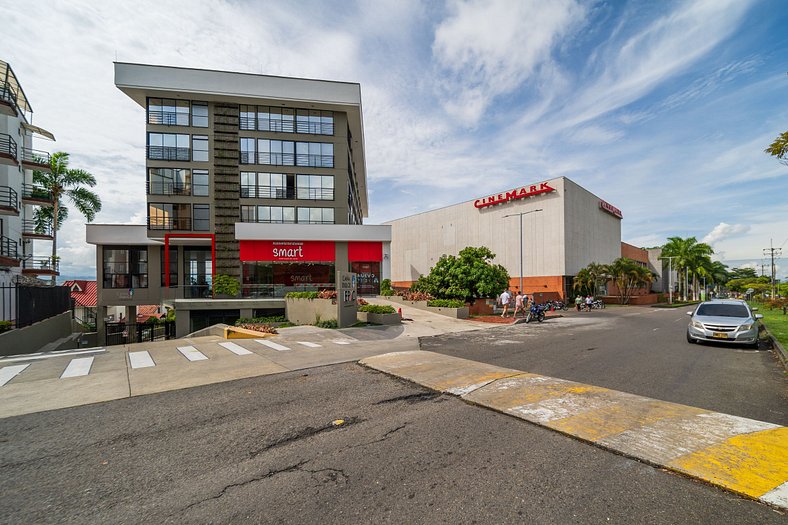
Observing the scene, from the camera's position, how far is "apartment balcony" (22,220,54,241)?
34188 millimetres

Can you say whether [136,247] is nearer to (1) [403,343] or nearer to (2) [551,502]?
(1) [403,343]

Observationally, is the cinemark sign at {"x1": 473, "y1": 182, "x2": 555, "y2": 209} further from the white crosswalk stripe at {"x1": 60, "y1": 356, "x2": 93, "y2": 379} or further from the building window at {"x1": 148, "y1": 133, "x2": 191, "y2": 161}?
the white crosswalk stripe at {"x1": 60, "y1": 356, "x2": 93, "y2": 379}

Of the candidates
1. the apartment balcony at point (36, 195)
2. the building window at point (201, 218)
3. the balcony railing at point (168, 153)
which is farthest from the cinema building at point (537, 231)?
the apartment balcony at point (36, 195)

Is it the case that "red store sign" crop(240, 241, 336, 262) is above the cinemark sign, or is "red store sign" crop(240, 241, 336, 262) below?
below

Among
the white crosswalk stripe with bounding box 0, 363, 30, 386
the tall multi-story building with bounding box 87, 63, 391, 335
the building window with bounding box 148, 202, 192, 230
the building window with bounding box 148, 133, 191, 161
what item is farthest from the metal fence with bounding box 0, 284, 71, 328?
the building window with bounding box 148, 133, 191, 161

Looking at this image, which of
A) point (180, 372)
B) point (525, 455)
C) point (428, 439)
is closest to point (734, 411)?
point (525, 455)

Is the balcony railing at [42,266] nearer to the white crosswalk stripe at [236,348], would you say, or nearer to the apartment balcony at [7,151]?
the apartment balcony at [7,151]

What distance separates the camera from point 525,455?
13.8 feet

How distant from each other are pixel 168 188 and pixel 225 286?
10914 mm

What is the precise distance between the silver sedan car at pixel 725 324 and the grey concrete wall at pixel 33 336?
2457 cm

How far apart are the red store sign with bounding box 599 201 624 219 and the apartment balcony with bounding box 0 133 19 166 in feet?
185

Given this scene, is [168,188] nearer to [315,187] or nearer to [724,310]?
[315,187]

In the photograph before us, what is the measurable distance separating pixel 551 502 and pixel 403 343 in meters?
9.95

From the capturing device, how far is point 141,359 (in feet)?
33.4
